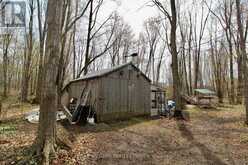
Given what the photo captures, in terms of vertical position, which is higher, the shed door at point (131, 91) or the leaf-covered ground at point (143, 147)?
the shed door at point (131, 91)

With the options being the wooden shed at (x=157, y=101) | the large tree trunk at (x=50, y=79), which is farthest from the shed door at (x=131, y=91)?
the large tree trunk at (x=50, y=79)

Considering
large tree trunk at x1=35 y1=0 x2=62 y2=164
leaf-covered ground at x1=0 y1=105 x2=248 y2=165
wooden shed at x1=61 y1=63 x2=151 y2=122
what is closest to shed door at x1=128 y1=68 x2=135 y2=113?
wooden shed at x1=61 y1=63 x2=151 y2=122

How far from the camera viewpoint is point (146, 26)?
3312 centimetres

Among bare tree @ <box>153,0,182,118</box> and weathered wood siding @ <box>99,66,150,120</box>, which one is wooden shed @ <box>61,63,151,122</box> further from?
bare tree @ <box>153,0,182,118</box>

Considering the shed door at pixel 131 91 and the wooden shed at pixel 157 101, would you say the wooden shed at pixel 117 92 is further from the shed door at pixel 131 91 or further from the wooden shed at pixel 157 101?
the wooden shed at pixel 157 101

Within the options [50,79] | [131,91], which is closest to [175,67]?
[131,91]

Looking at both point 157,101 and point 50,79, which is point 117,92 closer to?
point 157,101

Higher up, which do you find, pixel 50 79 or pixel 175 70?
pixel 175 70

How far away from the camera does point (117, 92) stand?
1184cm

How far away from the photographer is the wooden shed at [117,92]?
36.2ft

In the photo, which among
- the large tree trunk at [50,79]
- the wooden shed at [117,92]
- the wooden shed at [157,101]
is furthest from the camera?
the wooden shed at [157,101]

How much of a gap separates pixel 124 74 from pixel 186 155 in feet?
25.1

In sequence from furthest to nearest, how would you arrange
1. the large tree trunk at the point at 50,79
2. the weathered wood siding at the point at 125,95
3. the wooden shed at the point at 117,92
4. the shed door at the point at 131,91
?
the shed door at the point at 131,91
the weathered wood siding at the point at 125,95
the wooden shed at the point at 117,92
the large tree trunk at the point at 50,79

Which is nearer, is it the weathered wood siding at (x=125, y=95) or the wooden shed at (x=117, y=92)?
the wooden shed at (x=117, y=92)
